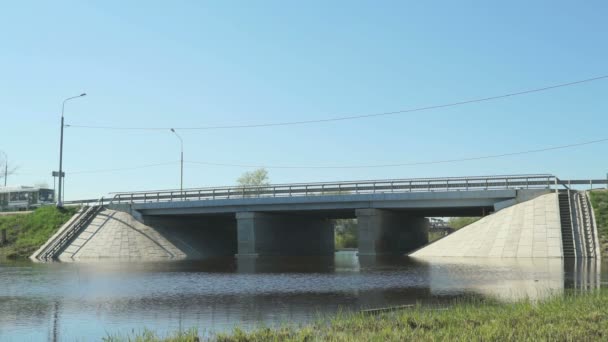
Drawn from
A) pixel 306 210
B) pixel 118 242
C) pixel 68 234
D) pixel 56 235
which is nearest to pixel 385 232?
pixel 306 210

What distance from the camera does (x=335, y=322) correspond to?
13703mm

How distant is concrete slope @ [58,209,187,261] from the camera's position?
2240 inches

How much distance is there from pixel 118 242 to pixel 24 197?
2470cm

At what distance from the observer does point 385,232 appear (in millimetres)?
56938

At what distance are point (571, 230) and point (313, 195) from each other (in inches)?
865

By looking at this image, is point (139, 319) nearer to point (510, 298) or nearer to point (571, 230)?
point (510, 298)

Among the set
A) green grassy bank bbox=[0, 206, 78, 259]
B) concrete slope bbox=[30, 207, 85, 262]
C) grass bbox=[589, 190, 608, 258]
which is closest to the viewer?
grass bbox=[589, 190, 608, 258]

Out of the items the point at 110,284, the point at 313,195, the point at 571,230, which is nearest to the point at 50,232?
the point at 313,195

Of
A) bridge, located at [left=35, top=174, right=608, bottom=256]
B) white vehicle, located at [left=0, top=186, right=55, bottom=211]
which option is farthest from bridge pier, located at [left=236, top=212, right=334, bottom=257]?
white vehicle, located at [left=0, top=186, right=55, bottom=211]

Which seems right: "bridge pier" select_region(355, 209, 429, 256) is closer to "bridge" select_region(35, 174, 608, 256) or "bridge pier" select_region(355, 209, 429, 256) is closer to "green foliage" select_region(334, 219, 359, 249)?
"bridge" select_region(35, 174, 608, 256)

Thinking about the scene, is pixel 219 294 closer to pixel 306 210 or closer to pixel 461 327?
pixel 461 327

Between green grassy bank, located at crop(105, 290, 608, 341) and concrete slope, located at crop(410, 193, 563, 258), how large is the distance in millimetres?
30470

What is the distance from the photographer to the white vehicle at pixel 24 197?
75.9 meters

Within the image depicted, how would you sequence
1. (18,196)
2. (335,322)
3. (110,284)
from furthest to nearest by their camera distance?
(18,196), (110,284), (335,322)
